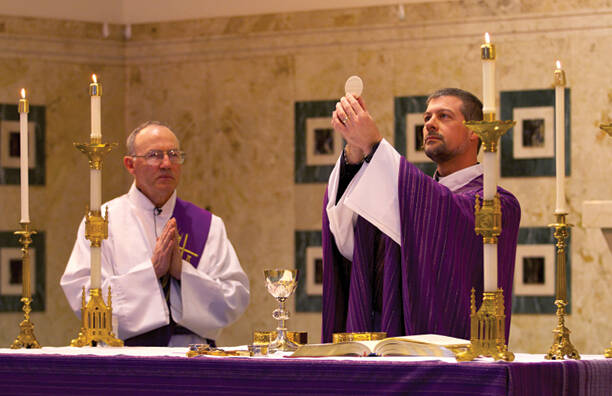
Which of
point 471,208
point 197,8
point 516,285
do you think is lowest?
point 516,285

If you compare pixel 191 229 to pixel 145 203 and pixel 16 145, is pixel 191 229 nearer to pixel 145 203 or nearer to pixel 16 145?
pixel 145 203

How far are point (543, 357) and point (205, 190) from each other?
216 inches

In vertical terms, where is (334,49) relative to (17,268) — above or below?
above

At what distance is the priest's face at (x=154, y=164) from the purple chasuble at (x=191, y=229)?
166 mm

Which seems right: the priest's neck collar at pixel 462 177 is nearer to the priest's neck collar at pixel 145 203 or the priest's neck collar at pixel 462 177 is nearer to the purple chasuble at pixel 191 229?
the purple chasuble at pixel 191 229

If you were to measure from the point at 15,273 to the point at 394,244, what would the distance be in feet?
16.2

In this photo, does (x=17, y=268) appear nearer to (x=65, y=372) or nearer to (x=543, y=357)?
(x=65, y=372)

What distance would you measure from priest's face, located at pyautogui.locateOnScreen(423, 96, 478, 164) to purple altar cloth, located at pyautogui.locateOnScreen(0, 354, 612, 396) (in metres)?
1.67

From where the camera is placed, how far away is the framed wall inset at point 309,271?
8.32 m

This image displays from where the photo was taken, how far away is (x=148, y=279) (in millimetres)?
5355

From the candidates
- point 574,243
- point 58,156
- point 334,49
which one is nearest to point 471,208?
point 574,243

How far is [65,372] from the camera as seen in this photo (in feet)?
11.2

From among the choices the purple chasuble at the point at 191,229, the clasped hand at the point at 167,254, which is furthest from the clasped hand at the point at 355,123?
the purple chasuble at the point at 191,229

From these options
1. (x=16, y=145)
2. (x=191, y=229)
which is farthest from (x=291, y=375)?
(x=16, y=145)
